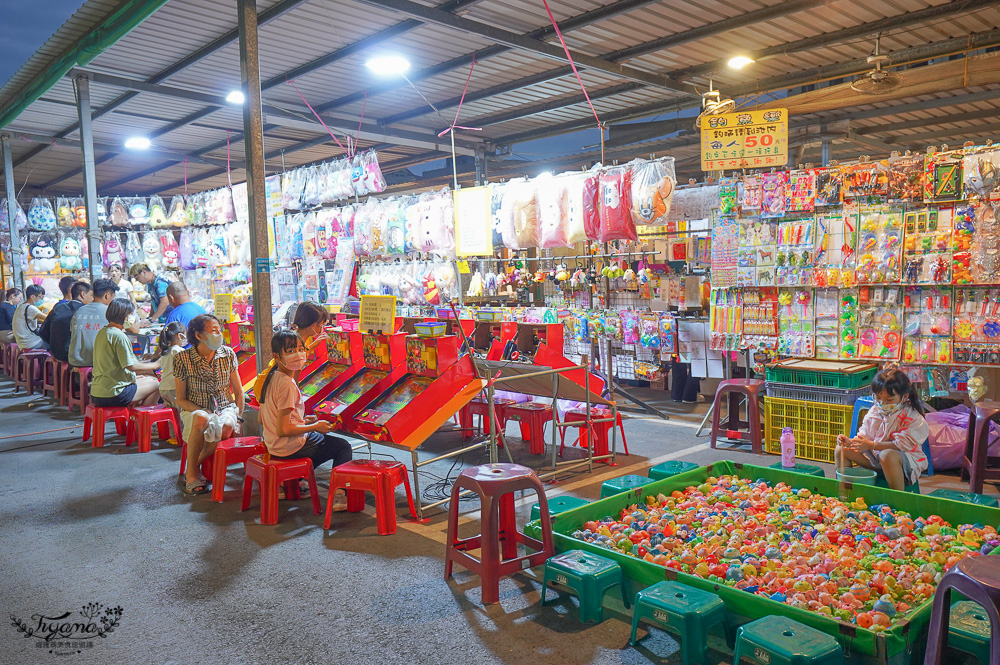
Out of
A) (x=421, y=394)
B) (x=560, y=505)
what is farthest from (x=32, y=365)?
(x=560, y=505)

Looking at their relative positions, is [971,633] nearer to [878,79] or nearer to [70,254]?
[878,79]

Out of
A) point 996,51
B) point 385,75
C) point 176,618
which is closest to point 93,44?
point 385,75

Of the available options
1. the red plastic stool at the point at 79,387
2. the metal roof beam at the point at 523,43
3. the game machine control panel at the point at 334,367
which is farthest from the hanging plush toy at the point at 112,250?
the metal roof beam at the point at 523,43

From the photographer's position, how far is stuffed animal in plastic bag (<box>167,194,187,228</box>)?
39.8 ft

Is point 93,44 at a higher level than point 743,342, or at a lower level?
higher

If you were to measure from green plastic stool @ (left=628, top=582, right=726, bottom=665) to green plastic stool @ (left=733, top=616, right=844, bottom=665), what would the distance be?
0.62ft

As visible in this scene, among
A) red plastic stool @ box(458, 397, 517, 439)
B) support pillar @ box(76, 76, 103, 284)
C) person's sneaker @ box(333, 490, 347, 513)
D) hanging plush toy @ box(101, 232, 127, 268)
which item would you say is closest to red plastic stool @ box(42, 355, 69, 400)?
support pillar @ box(76, 76, 103, 284)

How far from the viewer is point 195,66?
845cm

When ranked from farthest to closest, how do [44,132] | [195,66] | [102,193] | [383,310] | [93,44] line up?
1. [102,193]
2. [44,132]
3. [195,66]
4. [93,44]
5. [383,310]

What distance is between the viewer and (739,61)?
8281mm

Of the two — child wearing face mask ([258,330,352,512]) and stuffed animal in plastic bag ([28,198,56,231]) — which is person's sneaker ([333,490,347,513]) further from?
stuffed animal in plastic bag ([28,198,56,231])

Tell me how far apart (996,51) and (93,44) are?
10.2 metres

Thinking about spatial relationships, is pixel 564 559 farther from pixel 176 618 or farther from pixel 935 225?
pixel 935 225

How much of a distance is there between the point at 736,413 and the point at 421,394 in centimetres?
349
